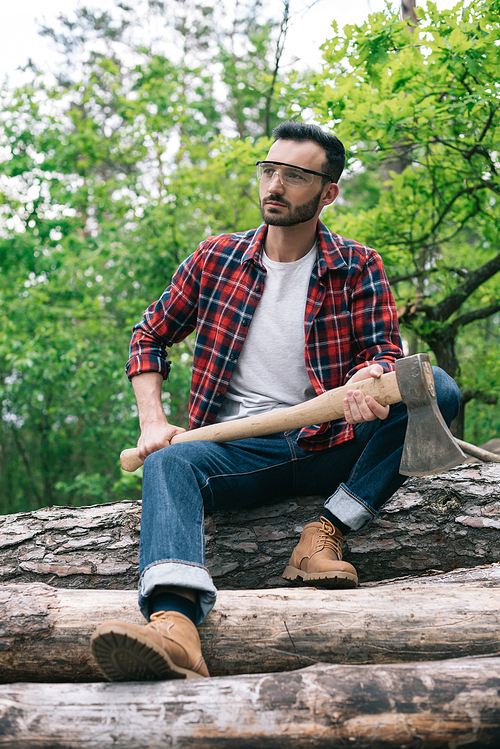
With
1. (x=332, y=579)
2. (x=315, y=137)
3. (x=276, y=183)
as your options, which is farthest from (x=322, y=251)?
(x=332, y=579)

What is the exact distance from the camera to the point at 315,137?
2.65 metres

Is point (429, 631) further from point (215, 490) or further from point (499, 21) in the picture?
point (499, 21)

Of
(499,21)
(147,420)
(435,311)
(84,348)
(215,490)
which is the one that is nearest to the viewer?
(215,490)

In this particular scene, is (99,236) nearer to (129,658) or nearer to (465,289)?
(465,289)

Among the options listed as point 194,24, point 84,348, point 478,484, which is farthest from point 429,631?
point 194,24

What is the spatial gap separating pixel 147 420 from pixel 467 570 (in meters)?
1.48

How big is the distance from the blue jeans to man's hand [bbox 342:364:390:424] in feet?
0.76

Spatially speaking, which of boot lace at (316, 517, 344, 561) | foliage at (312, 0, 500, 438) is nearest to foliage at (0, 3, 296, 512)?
foliage at (312, 0, 500, 438)

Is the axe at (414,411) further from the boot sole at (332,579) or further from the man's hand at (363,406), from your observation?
the boot sole at (332,579)

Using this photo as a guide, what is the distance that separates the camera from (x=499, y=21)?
3.04 m

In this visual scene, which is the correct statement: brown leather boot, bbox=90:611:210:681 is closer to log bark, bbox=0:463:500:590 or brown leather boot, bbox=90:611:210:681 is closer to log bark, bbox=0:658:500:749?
log bark, bbox=0:658:500:749

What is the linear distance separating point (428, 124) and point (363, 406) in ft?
8.44

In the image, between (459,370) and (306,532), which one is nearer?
(306,532)

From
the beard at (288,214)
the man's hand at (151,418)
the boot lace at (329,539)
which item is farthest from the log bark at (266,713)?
the beard at (288,214)
